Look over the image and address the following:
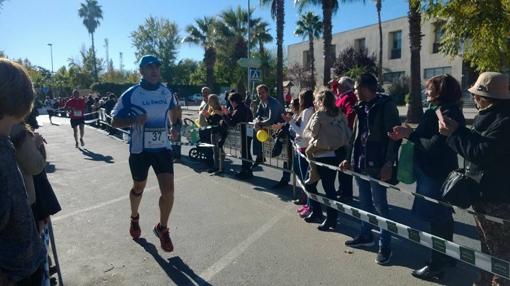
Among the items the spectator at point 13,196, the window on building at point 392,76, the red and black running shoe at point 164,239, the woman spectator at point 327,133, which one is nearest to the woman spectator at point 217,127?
the woman spectator at point 327,133

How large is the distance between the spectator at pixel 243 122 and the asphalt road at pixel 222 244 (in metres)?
0.59

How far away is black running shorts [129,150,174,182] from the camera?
4.73 m

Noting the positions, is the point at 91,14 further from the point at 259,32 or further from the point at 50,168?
the point at 50,168

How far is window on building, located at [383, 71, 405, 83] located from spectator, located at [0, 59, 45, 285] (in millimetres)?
43107

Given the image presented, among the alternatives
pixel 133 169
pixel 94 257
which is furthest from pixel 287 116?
pixel 94 257

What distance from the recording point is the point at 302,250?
464 cm

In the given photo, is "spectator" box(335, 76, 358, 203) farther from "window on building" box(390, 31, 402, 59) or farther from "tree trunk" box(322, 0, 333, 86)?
"window on building" box(390, 31, 402, 59)

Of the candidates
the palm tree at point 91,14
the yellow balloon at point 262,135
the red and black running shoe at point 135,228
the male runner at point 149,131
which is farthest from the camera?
the palm tree at point 91,14

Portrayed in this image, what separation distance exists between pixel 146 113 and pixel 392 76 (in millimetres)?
41917

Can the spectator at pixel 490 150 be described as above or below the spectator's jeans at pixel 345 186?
above

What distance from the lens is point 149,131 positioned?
4.73 metres

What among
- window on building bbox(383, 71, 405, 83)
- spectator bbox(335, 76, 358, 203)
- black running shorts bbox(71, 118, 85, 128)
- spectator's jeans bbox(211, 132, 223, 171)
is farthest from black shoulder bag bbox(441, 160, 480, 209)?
window on building bbox(383, 71, 405, 83)

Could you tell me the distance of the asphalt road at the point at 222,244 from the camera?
4.02m

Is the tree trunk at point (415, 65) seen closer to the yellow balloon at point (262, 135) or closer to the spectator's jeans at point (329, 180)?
the yellow balloon at point (262, 135)
